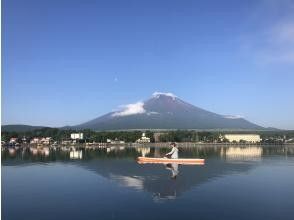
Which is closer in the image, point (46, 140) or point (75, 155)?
point (75, 155)

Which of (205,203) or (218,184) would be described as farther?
(218,184)

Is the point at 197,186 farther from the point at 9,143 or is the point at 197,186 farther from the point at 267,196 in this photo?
the point at 9,143

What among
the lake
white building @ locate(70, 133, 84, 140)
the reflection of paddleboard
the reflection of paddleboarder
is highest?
white building @ locate(70, 133, 84, 140)

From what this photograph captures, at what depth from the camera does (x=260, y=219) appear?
36.0 feet

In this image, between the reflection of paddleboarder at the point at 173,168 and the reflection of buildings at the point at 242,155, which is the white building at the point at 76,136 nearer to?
the reflection of buildings at the point at 242,155

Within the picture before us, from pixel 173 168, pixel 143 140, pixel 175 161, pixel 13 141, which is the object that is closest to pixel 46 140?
pixel 13 141

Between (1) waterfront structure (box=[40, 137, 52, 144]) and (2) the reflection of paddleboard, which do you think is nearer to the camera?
(2) the reflection of paddleboard

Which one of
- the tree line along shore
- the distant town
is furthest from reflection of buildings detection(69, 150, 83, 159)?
the tree line along shore

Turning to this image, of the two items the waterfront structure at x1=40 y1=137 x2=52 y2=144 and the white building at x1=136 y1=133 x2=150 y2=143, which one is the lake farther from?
the white building at x1=136 y1=133 x2=150 y2=143

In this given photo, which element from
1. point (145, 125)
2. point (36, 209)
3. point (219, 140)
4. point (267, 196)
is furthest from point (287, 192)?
→ point (145, 125)

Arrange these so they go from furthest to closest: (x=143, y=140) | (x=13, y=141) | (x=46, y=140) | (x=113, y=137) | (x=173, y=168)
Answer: (x=143, y=140) < (x=113, y=137) < (x=46, y=140) < (x=13, y=141) < (x=173, y=168)

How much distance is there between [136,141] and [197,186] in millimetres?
91254

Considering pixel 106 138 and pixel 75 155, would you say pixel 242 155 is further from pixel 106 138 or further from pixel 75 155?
pixel 106 138

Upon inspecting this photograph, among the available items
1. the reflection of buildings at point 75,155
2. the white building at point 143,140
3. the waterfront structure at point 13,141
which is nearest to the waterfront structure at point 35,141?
the waterfront structure at point 13,141
